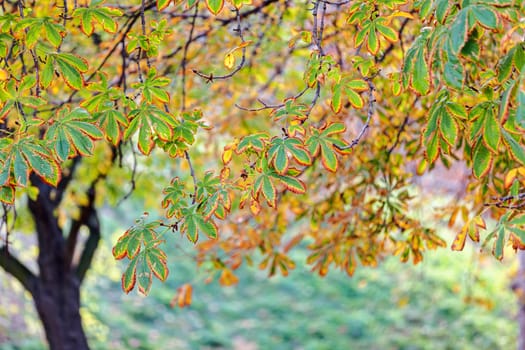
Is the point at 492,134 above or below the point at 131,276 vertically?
above

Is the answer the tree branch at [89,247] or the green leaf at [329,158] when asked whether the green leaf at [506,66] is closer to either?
the green leaf at [329,158]

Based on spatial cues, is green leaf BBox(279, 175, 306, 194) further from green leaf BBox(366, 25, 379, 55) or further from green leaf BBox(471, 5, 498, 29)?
green leaf BBox(471, 5, 498, 29)

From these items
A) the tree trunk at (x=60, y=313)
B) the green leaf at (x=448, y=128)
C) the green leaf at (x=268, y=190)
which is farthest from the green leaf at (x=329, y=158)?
the tree trunk at (x=60, y=313)

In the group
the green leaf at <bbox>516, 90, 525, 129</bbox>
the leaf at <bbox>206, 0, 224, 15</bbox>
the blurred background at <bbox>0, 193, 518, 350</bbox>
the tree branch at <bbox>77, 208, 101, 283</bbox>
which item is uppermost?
the blurred background at <bbox>0, 193, 518, 350</bbox>

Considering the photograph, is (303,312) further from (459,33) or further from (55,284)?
(459,33)

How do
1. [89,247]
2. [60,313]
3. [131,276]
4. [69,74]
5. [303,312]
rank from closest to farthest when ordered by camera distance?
[131,276] → [69,74] → [60,313] → [89,247] → [303,312]

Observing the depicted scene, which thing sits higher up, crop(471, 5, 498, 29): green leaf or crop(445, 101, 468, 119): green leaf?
crop(471, 5, 498, 29): green leaf

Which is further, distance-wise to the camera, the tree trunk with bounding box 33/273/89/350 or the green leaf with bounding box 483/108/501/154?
the tree trunk with bounding box 33/273/89/350

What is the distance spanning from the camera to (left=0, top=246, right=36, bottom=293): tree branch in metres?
3.50

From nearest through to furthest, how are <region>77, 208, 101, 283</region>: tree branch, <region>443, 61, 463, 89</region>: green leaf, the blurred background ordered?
<region>443, 61, 463, 89</region>: green leaf
<region>77, 208, 101, 283</region>: tree branch
the blurred background

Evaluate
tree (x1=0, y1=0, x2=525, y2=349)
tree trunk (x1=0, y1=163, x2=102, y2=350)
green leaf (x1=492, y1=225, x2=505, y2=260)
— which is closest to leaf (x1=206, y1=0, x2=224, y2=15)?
tree (x1=0, y1=0, x2=525, y2=349)

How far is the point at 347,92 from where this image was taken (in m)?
1.91

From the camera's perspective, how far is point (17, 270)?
143 inches

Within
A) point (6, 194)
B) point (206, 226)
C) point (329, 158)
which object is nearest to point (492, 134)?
point (329, 158)
